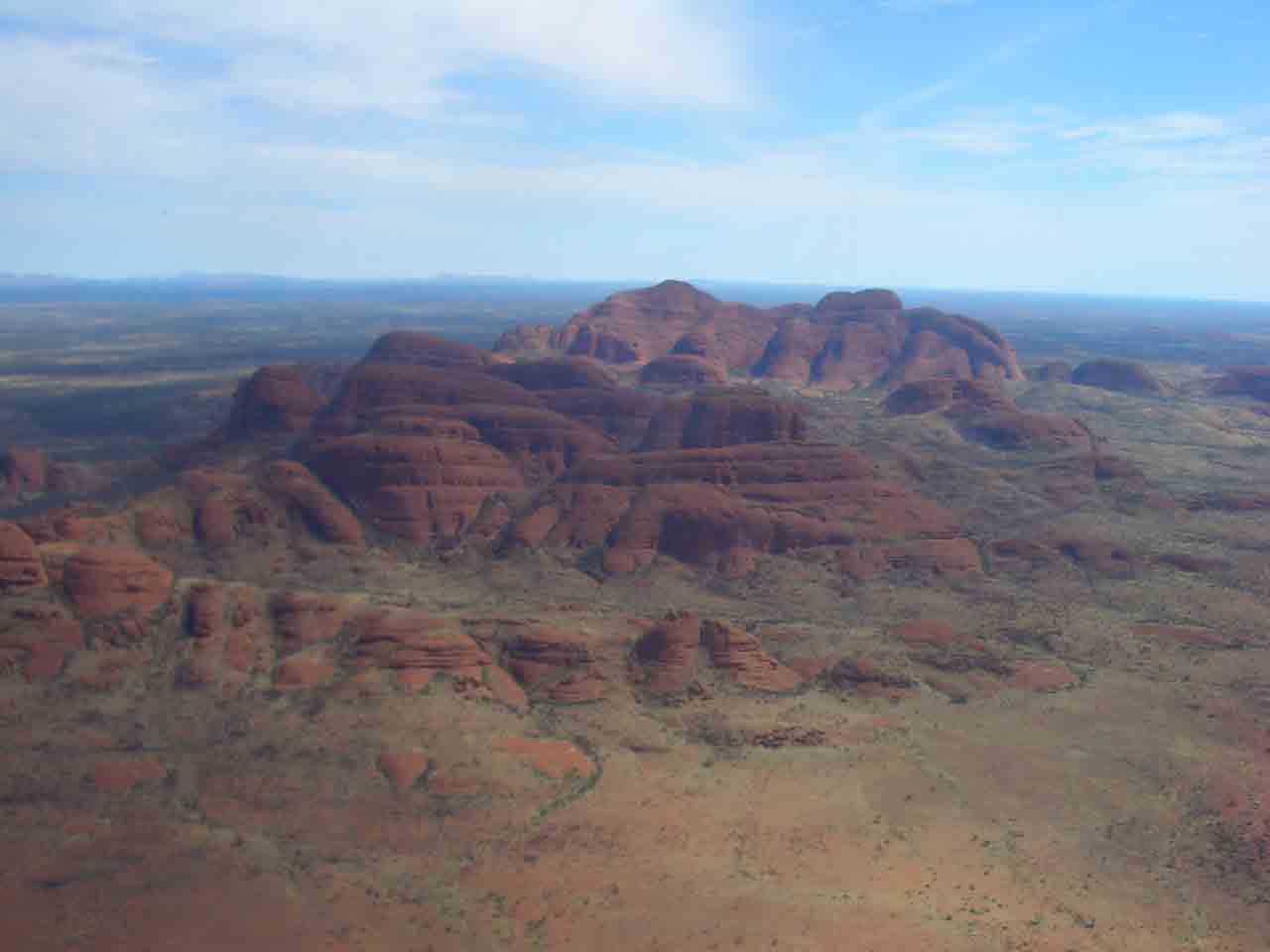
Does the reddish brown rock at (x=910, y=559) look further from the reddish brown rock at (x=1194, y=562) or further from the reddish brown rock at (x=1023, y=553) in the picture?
the reddish brown rock at (x=1194, y=562)

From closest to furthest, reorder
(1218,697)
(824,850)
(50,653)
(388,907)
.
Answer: (388,907) < (824,850) < (50,653) < (1218,697)

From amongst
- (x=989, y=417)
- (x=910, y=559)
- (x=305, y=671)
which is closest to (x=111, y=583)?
(x=305, y=671)

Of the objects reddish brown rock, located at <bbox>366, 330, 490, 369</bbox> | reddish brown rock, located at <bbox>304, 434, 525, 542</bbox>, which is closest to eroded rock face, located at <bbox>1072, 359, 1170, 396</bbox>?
reddish brown rock, located at <bbox>366, 330, 490, 369</bbox>

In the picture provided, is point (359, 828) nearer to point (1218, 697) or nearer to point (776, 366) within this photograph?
point (1218, 697)

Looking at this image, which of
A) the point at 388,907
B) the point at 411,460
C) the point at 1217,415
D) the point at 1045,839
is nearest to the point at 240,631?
the point at 388,907

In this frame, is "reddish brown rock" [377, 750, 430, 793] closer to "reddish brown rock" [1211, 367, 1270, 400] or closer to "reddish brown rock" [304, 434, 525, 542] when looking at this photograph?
"reddish brown rock" [304, 434, 525, 542]

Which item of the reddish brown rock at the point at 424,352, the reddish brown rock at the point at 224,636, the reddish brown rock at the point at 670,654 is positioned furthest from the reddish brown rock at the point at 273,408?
the reddish brown rock at the point at 670,654
